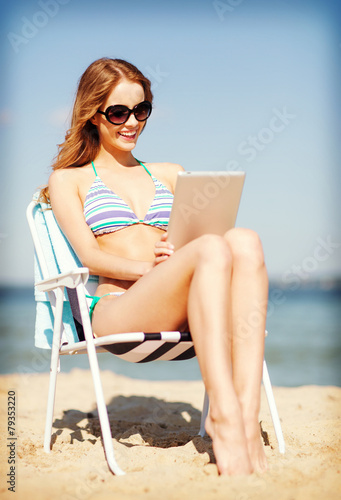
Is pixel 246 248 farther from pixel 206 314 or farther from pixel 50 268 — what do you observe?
pixel 50 268

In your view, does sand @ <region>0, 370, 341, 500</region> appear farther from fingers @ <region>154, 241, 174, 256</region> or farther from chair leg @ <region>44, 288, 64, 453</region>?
fingers @ <region>154, 241, 174, 256</region>

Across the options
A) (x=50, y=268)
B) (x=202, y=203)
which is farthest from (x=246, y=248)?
(x=50, y=268)

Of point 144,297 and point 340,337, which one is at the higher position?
point 144,297

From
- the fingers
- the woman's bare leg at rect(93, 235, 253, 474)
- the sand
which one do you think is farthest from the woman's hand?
the sand

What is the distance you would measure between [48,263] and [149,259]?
58 centimetres

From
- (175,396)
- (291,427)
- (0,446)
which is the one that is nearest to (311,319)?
(175,396)

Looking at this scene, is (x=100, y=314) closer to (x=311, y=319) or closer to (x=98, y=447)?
(x=98, y=447)

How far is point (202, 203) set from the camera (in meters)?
2.45

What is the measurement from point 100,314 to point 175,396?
236 centimetres

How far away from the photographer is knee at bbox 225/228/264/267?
2.27m

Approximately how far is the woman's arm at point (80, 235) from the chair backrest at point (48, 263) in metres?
0.14

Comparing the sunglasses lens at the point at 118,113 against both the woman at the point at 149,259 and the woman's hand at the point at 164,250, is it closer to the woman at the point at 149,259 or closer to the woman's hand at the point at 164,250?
the woman at the point at 149,259

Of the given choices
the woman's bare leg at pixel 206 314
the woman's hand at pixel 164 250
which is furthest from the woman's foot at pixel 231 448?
the woman's hand at pixel 164 250

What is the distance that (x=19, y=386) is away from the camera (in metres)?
5.20
